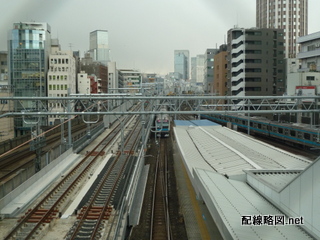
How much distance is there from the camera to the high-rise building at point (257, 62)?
25.6m

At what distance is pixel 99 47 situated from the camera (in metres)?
75.4

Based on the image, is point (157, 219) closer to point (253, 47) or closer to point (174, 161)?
point (174, 161)

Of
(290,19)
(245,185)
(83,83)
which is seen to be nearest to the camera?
(245,185)

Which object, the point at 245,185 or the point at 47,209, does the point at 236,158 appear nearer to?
the point at 245,185

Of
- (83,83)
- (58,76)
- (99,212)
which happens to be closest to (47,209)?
(99,212)

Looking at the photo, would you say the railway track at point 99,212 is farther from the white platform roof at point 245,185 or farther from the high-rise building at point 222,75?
the high-rise building at point 222,75

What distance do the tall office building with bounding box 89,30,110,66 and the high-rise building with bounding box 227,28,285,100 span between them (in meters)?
49.3

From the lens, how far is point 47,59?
2484cm

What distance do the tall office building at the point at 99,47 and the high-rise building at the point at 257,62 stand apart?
162 feet

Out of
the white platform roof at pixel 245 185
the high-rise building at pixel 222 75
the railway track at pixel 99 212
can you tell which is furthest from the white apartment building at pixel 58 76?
the white platform roof at pixel 245 185

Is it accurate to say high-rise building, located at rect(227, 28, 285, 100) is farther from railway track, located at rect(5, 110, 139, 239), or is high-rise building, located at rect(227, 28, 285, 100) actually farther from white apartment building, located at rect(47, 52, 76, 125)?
railway track, located at rect(5, 110, 139, 239)

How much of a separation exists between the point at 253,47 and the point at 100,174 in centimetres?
1897

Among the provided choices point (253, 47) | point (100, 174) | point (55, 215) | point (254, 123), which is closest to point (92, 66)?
point (253, 47)

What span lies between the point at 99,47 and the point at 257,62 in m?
54.8
